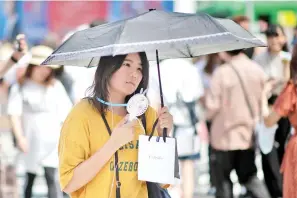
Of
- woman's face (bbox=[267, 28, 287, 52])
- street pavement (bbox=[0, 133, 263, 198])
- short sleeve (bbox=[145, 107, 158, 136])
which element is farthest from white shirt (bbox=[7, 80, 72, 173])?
short sleeve (bbox=[145, 107, 158, 136])

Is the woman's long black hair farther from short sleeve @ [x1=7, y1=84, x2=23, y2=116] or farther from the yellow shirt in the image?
short sleeve @ [x1=7, y1=84, x2=23, y2=116]

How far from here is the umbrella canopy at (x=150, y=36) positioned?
3.73m

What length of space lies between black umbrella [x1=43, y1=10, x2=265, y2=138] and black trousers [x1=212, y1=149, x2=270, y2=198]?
3528 mm

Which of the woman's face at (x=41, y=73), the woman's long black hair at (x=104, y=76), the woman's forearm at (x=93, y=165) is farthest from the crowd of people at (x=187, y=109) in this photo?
the woman's forearm at (x=93, y=165)

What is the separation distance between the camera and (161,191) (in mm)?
4094

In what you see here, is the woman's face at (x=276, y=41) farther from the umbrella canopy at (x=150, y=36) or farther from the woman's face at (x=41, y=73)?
the umbrella canopy at (x=150, y=36)

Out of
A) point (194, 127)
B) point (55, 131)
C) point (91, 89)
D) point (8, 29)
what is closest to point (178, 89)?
point (194, 127)

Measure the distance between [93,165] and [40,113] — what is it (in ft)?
10.8

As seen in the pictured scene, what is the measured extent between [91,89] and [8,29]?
9.02 metres

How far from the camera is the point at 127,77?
3.99 m

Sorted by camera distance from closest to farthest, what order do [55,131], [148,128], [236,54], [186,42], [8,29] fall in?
[186,42] → [148,128] → [55,131] → [236,54] → [8,29]

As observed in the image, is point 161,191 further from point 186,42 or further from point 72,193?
point 186,42

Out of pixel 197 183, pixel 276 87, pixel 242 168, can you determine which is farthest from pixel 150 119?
pixel 197 183

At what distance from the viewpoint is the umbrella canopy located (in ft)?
12.2
